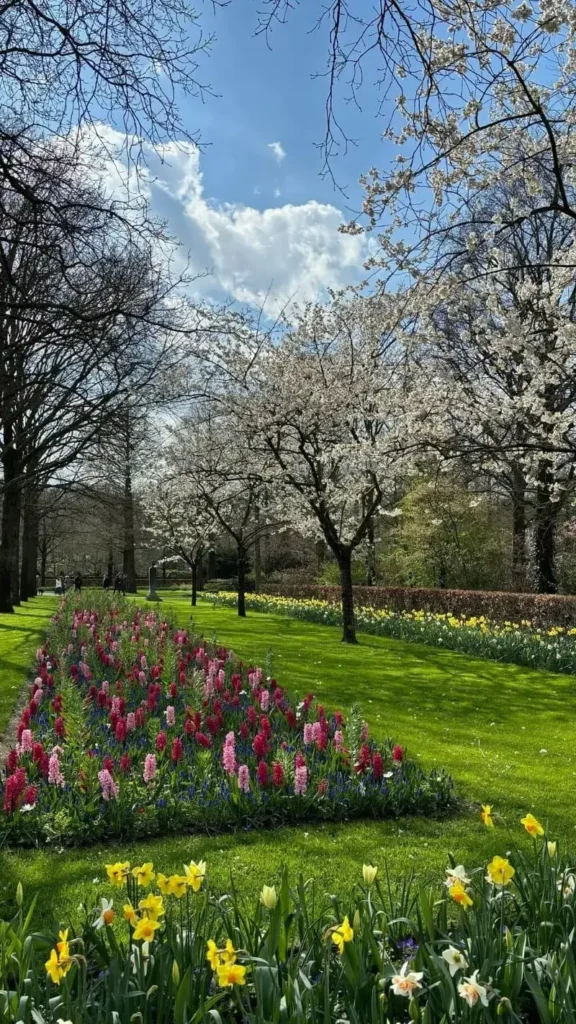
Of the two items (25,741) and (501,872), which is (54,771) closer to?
(25,741)

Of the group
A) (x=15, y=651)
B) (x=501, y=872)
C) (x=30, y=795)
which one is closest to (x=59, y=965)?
(x=501, y=872)

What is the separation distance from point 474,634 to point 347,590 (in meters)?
2.49

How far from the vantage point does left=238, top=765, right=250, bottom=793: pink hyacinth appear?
423 cm

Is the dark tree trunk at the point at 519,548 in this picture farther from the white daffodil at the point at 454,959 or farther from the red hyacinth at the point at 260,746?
the white daffodil at the point at 454,959

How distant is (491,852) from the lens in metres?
4.00

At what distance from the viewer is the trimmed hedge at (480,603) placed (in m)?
12.9

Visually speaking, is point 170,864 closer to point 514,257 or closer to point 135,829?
point 135,829

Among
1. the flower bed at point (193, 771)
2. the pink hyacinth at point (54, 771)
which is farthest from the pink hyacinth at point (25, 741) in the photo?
the pink hyacinth at point (54, 771)

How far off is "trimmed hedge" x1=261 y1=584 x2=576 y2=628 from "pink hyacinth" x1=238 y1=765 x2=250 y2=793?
971 centimetres

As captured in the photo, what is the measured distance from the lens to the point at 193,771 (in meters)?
4.74

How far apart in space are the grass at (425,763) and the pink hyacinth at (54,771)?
18.2 inches

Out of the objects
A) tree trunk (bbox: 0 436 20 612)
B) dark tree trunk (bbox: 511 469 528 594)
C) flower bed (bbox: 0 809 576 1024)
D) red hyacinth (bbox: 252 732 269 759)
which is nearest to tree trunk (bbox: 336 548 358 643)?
dark tree trunk (bbox: 511 469 528 594)

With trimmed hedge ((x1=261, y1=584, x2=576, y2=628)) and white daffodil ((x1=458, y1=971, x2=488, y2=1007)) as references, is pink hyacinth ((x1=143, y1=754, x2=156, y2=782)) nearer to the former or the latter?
white daffodil ((x1=458, y1=971, x2=488, y2=1007))

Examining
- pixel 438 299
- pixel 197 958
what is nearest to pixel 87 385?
pixel 438 299
